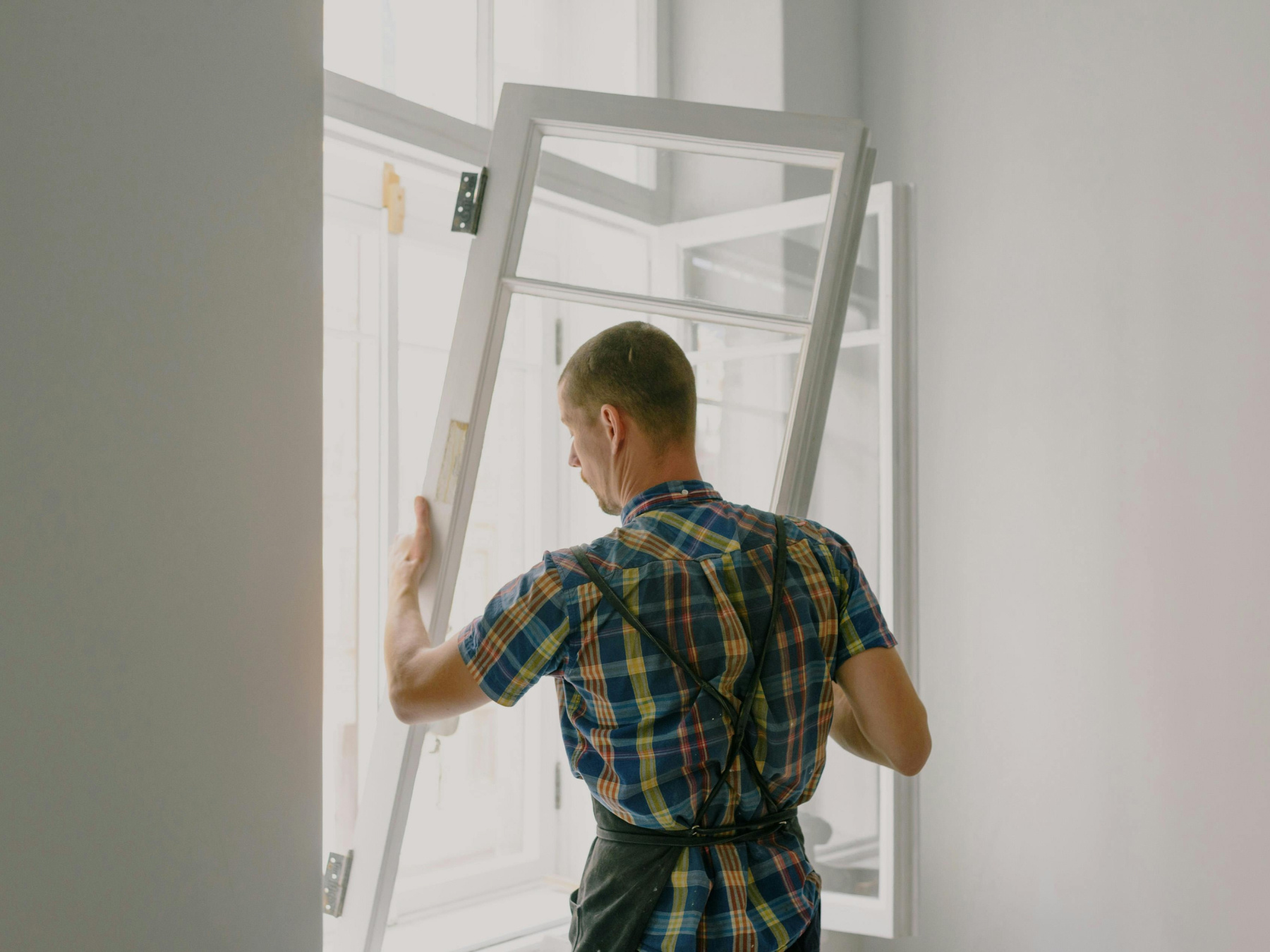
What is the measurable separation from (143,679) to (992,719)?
2.08 meters

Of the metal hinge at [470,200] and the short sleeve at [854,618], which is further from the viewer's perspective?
the metal hinge at [470,200]

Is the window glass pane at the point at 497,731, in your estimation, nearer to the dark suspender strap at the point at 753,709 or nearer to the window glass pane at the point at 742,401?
the window glass pane at the point at 742,401

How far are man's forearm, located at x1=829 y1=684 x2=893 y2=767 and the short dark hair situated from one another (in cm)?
45

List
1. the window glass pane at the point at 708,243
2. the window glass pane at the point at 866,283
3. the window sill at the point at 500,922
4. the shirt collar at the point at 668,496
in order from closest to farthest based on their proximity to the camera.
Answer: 1. the shirt collar at the point at 668,496
2. the window glass pane at the point at 708,243
3. the window sill at the point at 500,922
4. the window glass pane at the point at 866,283

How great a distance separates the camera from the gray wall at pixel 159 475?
4.25 ft

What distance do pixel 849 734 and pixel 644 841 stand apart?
40cm

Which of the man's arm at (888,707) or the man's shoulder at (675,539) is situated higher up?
the man's shoulder at (675,539)

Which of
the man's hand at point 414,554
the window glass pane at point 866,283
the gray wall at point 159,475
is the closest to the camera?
the gray wall at point 159,475

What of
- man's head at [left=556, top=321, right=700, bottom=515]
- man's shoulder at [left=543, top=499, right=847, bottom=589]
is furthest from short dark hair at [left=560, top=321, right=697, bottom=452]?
man's shoulder at [left=543, top=499, right=847, bottom=589]

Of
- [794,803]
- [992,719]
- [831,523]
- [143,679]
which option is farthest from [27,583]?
[992,719]

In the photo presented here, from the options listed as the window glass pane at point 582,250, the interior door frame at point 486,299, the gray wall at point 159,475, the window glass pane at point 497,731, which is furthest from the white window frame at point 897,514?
the gray wall at point 159,475

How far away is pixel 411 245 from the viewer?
2252 mm

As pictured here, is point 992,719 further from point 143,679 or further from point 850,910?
point 143,679

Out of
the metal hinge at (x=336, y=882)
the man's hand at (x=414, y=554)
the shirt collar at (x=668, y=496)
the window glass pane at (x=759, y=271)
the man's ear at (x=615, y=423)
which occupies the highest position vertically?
the window glass pane at (x=759, y=271)
